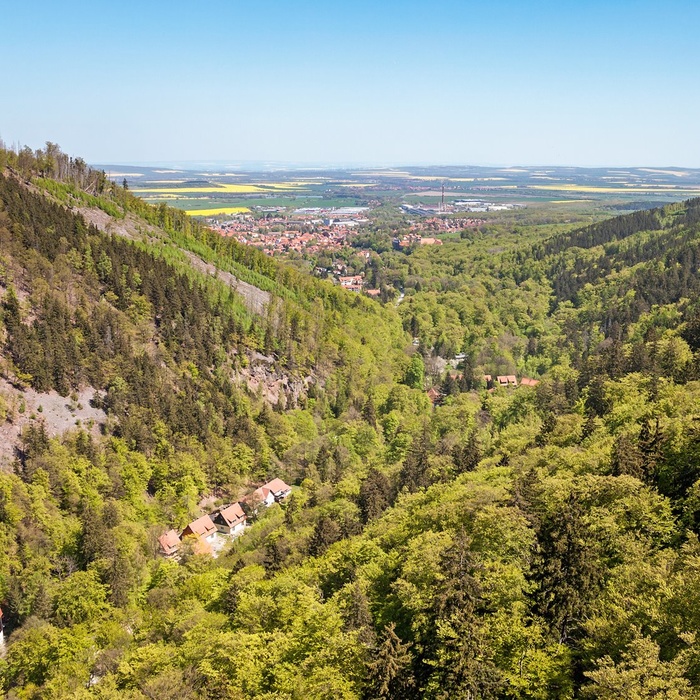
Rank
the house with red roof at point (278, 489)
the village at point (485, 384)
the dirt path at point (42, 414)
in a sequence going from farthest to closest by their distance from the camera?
the village at point (485, 384)
the house with red roof at point (278, 489)
the dirt path at point (42, 414)

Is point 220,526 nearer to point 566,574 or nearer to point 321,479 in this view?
point 321,479

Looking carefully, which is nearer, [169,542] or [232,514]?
[169,542]

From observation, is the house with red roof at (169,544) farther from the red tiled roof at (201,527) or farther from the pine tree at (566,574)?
the pine tree at (566,574)

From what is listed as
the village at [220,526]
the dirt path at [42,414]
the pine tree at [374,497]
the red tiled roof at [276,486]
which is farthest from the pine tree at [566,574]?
the dirt path at [42,414]

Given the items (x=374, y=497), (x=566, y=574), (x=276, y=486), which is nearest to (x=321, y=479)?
(x=276, y=486)

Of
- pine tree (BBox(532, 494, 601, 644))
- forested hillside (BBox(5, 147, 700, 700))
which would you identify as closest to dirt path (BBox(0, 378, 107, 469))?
forested hillside (BBox(5, 147, 700, 700))

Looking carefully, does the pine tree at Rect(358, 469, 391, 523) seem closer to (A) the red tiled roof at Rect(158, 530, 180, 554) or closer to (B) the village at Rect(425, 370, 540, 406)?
(A) the red tiled roof at Rect(158, 530, 180, 554)
